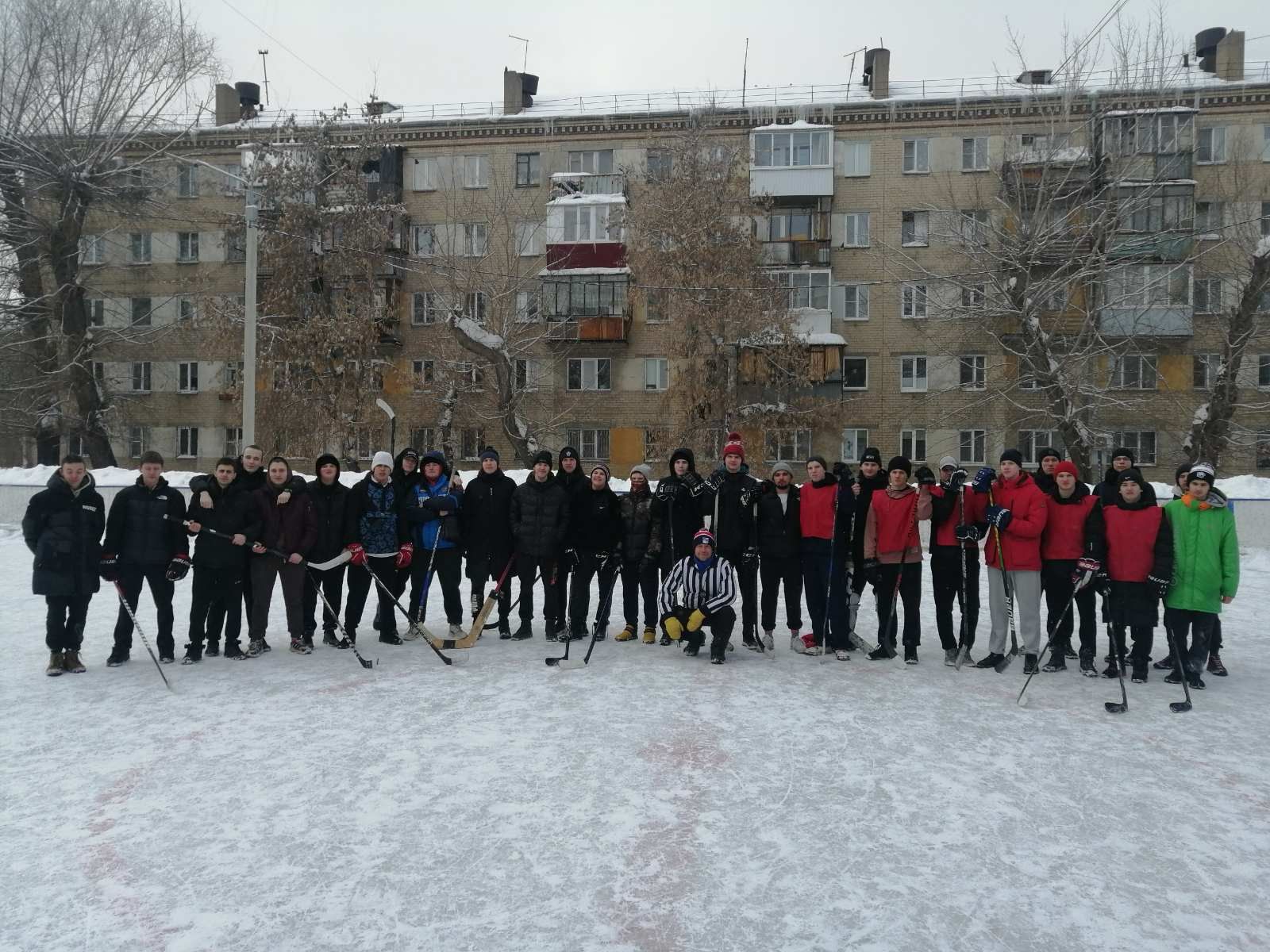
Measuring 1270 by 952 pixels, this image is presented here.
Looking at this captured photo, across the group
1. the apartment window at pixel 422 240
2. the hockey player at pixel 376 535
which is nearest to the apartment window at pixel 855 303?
the apartment window at pixel 422 240

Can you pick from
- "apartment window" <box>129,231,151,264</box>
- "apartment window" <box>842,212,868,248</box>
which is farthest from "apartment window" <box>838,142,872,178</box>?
"apartment window" <box>129,231,151,264</box>

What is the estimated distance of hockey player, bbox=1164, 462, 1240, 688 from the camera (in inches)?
286

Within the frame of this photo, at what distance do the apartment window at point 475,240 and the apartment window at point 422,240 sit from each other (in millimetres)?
1191

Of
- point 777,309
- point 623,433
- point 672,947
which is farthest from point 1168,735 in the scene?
point 623,433

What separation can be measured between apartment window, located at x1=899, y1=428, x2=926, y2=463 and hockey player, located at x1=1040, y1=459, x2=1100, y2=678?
81.4 ft

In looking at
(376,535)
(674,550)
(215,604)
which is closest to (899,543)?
(674,550)

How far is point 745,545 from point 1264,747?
414cm

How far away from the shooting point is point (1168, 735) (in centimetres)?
606

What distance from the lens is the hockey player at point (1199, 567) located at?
7273mm

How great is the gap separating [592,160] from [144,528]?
2836cm

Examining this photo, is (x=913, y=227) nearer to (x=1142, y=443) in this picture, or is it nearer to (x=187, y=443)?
(x=1142, y=443)

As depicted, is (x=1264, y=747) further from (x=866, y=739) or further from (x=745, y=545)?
(x=745, y=545)

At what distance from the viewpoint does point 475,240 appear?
33.4 metres

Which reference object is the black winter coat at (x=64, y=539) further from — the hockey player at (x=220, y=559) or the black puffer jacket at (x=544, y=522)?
the black puffer jacket at (x=544, y=522)
